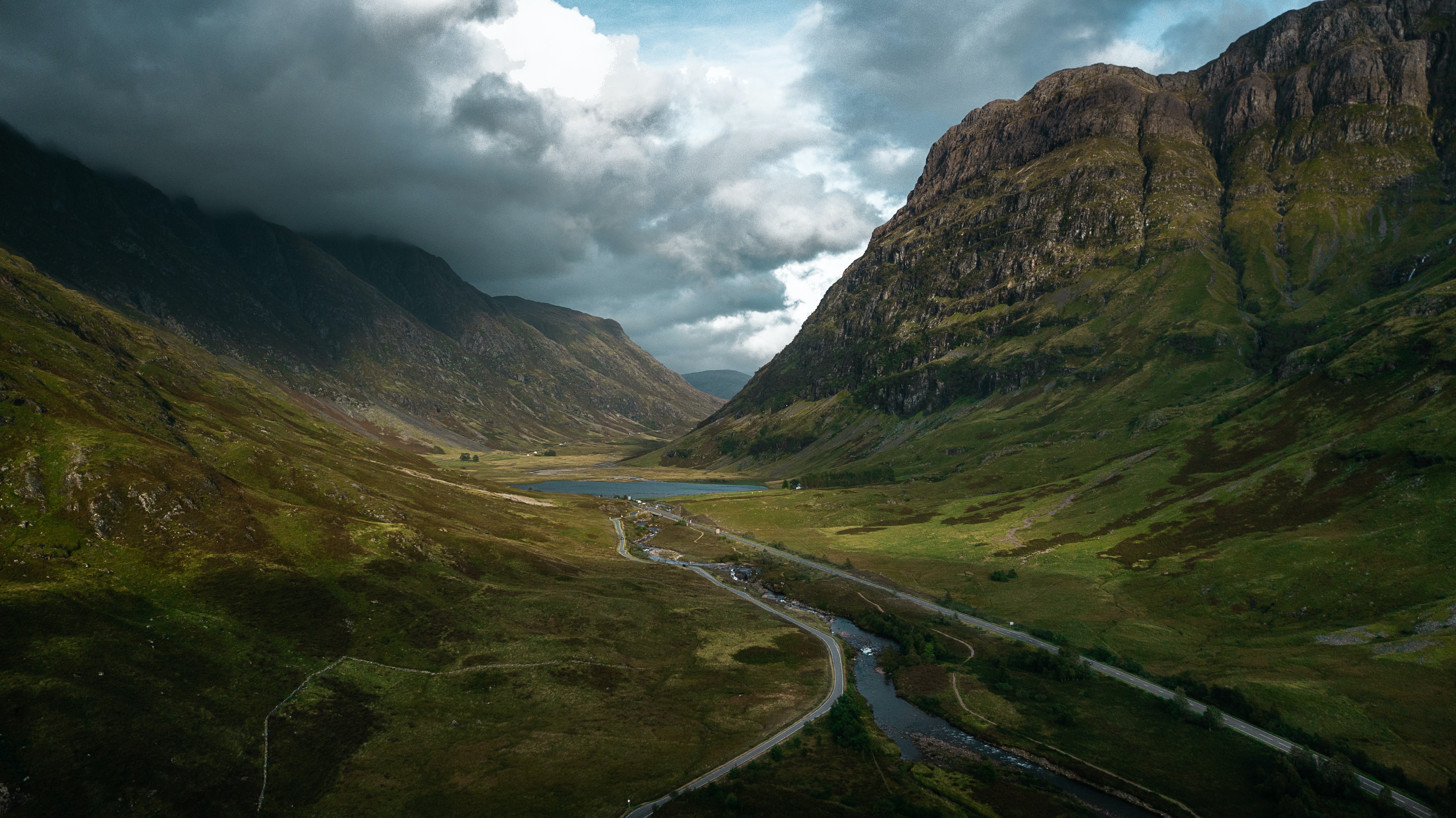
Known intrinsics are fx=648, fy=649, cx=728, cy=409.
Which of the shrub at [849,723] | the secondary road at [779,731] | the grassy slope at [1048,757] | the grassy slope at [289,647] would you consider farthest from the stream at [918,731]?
the grassy slope at [289,647]

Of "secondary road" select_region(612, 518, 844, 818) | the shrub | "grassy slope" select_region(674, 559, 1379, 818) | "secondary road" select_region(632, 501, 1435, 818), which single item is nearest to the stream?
"grassy slope" select_region(674, 559, 1379, 818)

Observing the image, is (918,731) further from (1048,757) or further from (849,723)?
(1048,757)

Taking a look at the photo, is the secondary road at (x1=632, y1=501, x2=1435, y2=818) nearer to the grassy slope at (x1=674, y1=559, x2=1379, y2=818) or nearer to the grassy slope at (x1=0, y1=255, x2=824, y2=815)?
the grassy slope at (x1=674, y1=559, x2=1379, y2=818)

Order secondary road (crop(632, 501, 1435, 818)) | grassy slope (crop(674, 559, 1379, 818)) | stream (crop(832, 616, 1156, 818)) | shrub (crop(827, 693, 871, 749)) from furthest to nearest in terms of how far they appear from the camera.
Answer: shrub (crop(827, 693, 871, 749)) < stream (crop(832, 616, 1156, 818)) < grassy slope (crop(674, 559, 1379, 818)) < secondary road (crop(632, 501, 1435, 818))

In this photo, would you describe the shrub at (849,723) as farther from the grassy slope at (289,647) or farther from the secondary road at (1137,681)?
the secondary road at (1137,681)

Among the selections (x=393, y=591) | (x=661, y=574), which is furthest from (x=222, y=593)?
(x=661, y=574)

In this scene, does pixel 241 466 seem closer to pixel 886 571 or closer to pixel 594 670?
pixel 594 670

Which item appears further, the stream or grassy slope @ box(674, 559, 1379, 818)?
the stream
